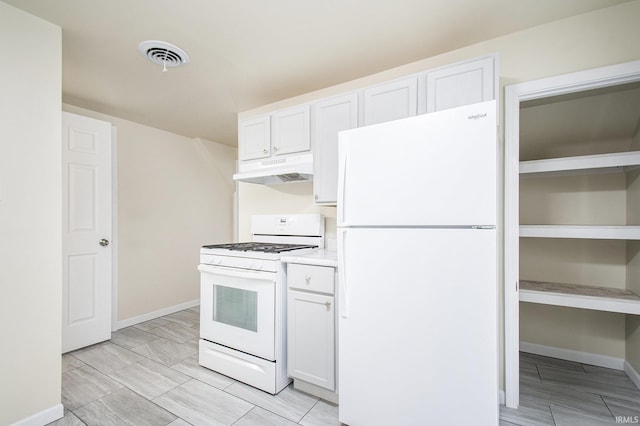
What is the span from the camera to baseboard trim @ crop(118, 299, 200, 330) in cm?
325

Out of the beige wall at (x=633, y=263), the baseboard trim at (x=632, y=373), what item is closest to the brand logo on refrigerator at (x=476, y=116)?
the beige wall at (x=633, y=263)

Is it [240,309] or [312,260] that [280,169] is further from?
[240,309]

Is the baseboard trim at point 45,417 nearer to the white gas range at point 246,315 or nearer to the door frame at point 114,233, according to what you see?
the white gas range at point 246,315

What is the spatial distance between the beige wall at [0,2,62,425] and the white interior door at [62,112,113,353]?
3.78 ft

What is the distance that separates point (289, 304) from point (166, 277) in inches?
97.4

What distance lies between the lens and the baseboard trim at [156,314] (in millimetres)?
3252

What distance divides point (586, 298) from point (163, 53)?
137 inches

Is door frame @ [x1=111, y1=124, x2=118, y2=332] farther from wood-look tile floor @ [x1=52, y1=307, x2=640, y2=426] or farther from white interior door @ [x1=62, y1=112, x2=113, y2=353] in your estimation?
wood-look tile floor @ [x1=52, y1=307, x2=640, y2=426]

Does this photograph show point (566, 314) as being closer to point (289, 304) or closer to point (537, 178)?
point (537, 178)

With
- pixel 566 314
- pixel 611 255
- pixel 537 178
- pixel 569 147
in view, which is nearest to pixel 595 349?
pixel 566 314

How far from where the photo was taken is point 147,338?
9.60ft

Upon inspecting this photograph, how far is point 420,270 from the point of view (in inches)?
53.6

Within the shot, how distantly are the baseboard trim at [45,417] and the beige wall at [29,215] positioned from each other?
0.06 feet

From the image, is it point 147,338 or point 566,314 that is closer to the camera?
point 566,314
